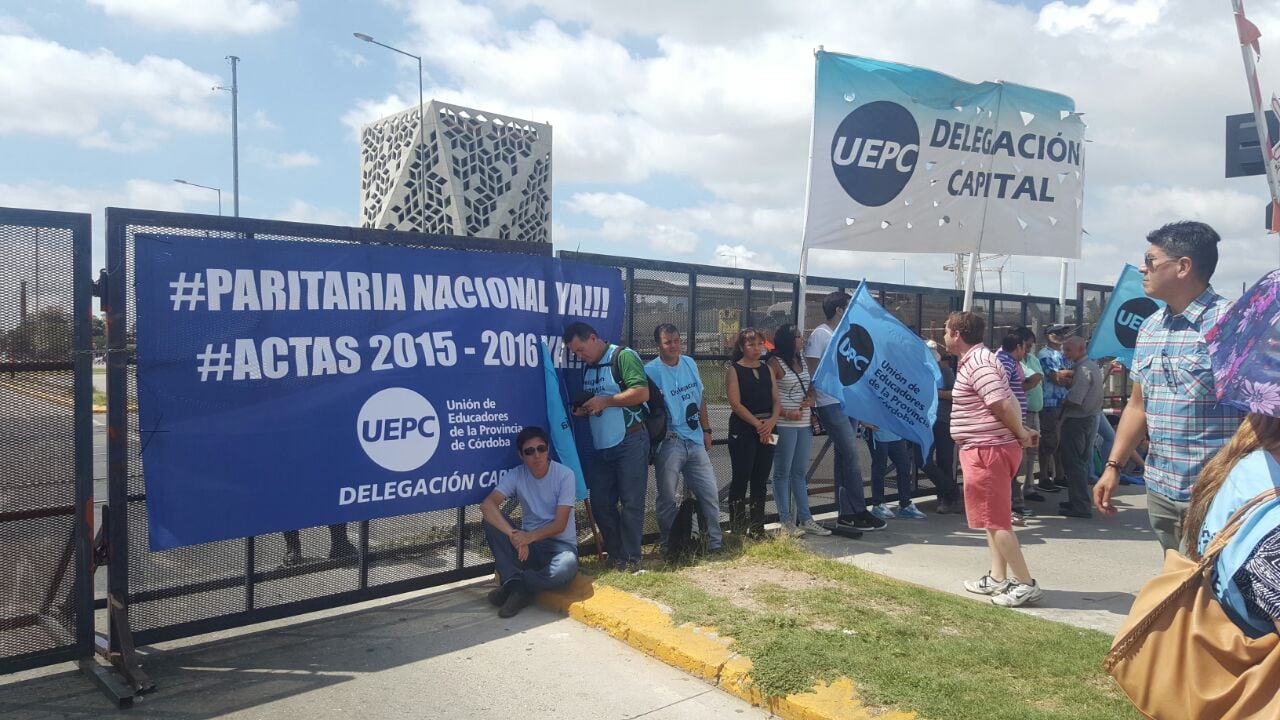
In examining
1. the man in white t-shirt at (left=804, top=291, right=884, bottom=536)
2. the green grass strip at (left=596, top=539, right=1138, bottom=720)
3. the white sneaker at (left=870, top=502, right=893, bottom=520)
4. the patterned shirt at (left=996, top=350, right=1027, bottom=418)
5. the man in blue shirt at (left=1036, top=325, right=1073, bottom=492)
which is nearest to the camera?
the green grass strip at (left=596, top=539, right=1138, bottom=720)

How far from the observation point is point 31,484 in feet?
14.5

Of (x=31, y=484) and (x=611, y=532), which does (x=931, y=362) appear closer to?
(x=611, y=532)

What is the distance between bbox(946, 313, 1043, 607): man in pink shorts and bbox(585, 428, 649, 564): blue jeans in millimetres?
2093

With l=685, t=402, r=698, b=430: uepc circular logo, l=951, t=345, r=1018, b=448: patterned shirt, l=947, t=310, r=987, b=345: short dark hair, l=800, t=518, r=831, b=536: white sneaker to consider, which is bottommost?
l=800, t=518, r=831, b=536: white sneaker

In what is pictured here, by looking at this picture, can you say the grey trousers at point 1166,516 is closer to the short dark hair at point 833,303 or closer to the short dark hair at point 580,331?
the short dark hair at point 580,331

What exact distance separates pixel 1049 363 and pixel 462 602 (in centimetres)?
656

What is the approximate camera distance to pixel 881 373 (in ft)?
24.2

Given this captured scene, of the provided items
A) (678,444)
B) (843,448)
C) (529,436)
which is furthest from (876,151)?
(529,436)

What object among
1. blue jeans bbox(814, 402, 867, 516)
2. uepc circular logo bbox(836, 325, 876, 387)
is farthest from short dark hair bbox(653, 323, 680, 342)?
blue jeans bbox(814, 402, 867, 516)

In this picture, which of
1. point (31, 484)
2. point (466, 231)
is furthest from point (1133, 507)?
point (466, 231)

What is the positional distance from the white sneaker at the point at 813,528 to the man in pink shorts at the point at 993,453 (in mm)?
1963

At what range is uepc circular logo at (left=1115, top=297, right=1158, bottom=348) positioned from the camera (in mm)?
8188

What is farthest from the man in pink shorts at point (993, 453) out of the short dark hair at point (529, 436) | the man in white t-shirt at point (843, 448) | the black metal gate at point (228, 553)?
the black metal gate at point (228, 553)

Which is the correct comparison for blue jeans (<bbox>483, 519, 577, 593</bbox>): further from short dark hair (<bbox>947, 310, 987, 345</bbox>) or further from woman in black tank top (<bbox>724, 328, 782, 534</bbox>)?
short dark hair (<bbox>947, 310, 987, 345</bbox>)
